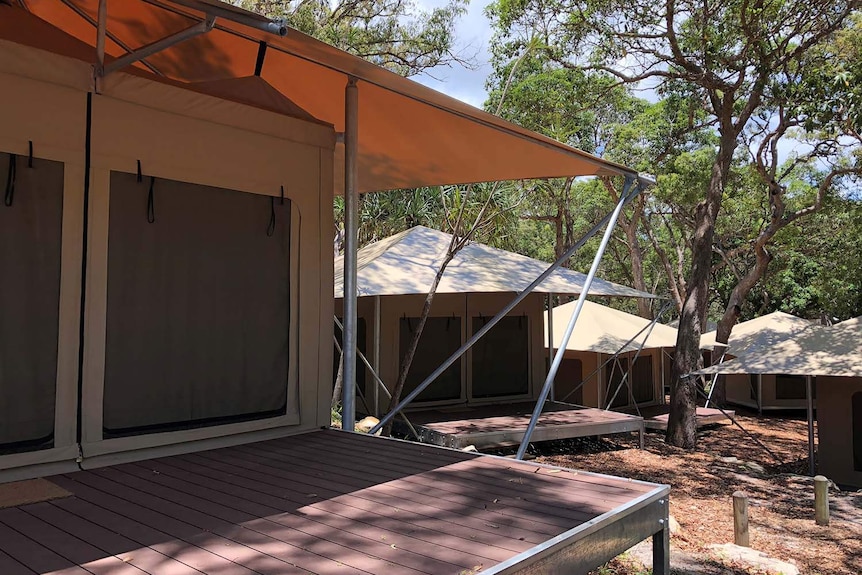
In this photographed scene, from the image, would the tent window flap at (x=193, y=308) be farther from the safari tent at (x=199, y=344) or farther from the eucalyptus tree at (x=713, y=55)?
the eucalyptus tree at (x=713, y=55)

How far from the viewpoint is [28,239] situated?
2.96 metres

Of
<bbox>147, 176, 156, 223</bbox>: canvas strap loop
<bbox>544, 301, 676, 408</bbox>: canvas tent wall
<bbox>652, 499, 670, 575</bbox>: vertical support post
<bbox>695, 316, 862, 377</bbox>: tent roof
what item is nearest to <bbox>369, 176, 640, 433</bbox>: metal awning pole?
<bbox>652, 499, 670, 575</bbox>: vertical support post

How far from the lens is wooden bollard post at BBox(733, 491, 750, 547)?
5.72 meters

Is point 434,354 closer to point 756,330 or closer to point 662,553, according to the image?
point 662,553

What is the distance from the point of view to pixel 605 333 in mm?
12594

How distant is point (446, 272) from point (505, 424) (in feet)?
7.44

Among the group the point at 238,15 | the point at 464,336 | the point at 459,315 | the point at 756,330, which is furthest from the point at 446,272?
the point at 756,330

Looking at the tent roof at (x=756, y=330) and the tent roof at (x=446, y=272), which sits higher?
the tent roof at (x=446, y=272)

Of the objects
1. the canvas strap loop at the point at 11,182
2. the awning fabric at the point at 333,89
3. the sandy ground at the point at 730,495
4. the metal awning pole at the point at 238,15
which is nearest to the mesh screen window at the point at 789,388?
the sandy ground at the point at 730,495

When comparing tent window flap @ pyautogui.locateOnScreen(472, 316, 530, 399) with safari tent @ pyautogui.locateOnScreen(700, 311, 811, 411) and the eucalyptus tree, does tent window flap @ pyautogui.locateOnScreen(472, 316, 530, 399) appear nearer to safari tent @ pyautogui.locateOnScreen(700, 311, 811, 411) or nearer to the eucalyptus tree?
the eucalyptus tree

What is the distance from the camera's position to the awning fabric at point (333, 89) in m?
3.41

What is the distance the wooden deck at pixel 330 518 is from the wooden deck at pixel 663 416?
941cm

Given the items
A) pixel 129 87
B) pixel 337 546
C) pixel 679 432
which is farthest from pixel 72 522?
pixel 679 432

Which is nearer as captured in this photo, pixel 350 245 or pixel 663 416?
pixel 350 245
